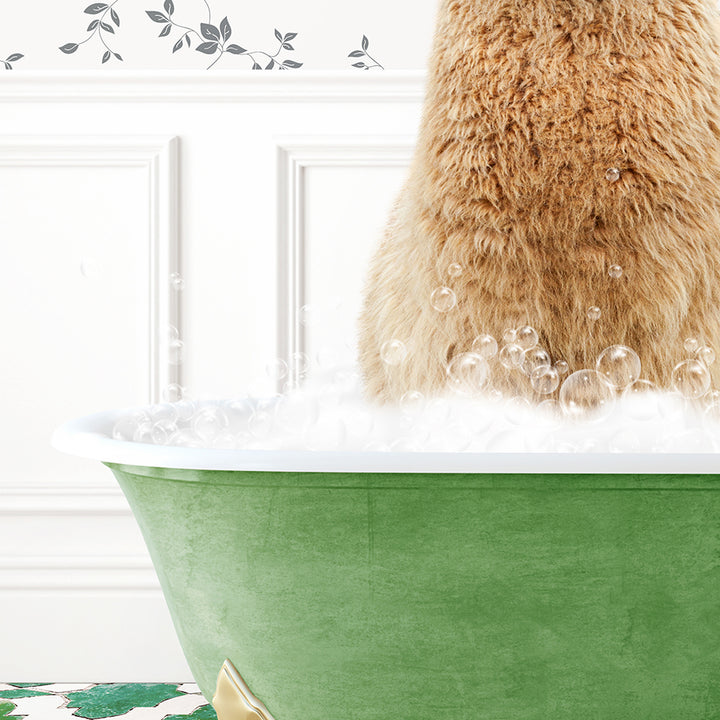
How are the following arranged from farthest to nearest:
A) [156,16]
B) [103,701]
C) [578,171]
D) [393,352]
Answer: [156,16], [103,701], [393,352], [578,171]

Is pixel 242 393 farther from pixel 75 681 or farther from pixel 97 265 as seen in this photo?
pixel 75 681

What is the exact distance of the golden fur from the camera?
0.62m

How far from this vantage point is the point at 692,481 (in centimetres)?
60

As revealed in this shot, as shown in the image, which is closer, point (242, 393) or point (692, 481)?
point (692, 481)

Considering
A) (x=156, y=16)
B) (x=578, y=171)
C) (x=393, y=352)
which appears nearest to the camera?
(x=578, y=171)

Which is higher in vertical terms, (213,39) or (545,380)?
(213,39)

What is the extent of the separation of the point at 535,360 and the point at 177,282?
0.89m

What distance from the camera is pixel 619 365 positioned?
659 millimetres

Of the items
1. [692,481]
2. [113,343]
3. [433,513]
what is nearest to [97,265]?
[113,343]

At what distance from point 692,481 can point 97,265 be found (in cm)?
111

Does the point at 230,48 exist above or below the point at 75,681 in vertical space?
above

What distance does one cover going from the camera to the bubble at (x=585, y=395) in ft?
2.18

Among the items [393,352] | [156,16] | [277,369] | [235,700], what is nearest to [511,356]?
[393,352]

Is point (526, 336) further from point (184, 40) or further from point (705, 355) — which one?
point (184, 40)
